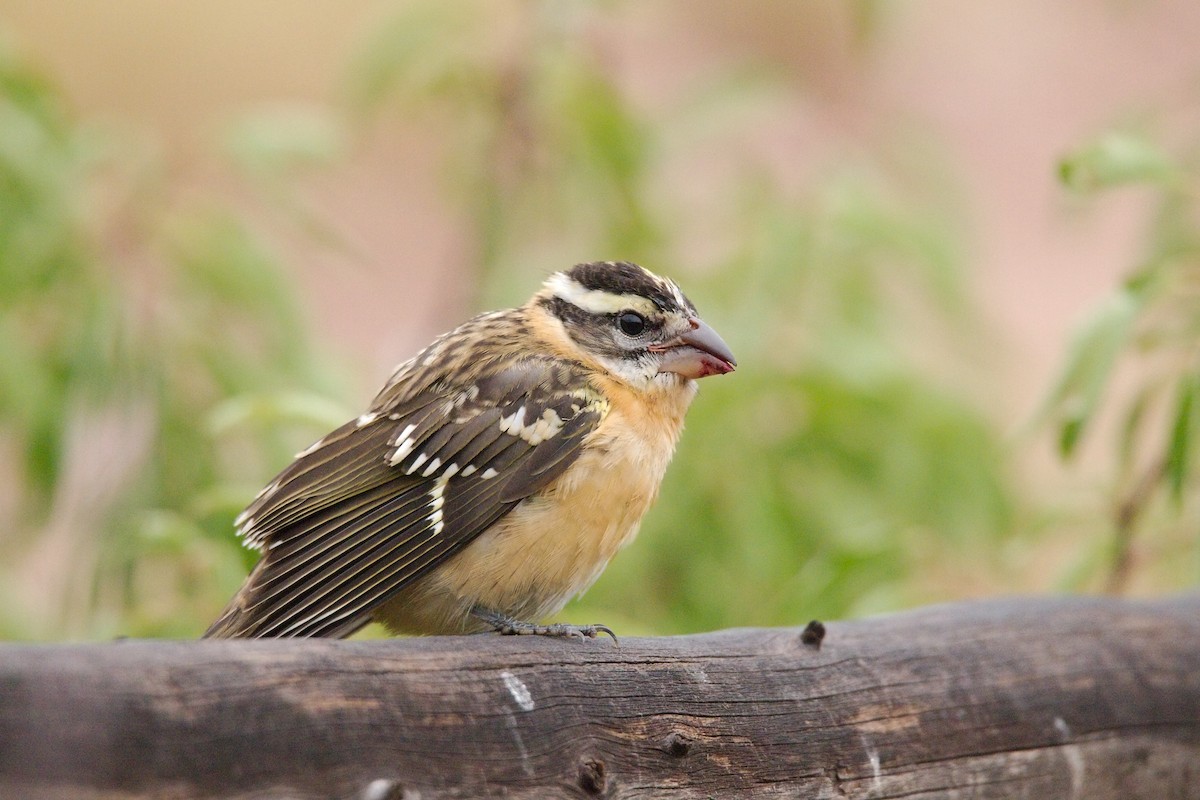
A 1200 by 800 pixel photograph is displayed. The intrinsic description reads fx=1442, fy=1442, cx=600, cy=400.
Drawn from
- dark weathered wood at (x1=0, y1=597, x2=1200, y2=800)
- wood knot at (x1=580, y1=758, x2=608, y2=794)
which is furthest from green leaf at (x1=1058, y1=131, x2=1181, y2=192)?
wood knot at (x1=580, y1=758, x2=608, y2=794)

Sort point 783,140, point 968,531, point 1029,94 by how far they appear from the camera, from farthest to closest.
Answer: point 1029,94, point 783,140, point 968,531

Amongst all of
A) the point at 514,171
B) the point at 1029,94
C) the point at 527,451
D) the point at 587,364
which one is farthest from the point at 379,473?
the point at 1029,94

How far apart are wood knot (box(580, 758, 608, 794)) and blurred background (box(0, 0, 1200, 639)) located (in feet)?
4.24

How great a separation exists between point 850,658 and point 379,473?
1215 millimetres

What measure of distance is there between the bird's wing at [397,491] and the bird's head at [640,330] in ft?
0.74

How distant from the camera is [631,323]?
3990 mm

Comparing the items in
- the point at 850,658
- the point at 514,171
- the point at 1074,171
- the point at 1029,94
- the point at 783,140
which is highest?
the point at 1029,94

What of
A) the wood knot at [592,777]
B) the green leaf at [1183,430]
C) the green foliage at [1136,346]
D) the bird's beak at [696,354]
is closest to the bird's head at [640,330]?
the bird's beak at [696,354]

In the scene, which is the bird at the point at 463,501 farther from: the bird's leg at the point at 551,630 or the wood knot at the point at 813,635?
the wood knot at the point at 813,635

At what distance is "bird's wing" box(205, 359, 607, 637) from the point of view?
328 cm

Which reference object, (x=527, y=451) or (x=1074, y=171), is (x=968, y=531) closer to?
(x=1074, y=171)

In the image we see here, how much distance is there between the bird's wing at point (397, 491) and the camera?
3.28 meters

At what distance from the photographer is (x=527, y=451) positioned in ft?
11.6

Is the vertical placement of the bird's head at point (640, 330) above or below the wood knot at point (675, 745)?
above
